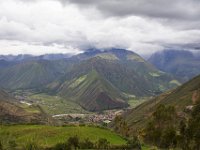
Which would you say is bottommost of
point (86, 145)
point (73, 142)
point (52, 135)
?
point (52, 135)

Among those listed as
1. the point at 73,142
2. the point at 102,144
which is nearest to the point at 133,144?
the point at 102,144

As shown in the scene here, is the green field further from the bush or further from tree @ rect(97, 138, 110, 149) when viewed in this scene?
the bush

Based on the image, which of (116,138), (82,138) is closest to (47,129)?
(82,138)

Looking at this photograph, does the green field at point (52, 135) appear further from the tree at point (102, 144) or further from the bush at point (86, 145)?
the bush at point (86, 145)

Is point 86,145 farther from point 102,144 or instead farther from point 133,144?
point 133,144

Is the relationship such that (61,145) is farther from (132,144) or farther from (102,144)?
(132,144)

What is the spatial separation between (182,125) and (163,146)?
47.5 ft

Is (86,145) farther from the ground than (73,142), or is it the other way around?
(73,142)

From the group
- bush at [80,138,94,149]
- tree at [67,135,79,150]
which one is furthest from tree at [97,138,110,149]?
tree at [67,135,79,150]

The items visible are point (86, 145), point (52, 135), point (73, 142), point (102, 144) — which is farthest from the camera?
point (52, 135)

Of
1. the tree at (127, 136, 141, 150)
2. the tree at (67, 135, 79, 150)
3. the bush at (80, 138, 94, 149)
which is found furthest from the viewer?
the tree at (127, 136, 141, 150)

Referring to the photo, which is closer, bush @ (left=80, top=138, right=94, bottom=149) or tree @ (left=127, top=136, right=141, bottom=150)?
bush @ (left=80, top=138, right=94, bottom=149)

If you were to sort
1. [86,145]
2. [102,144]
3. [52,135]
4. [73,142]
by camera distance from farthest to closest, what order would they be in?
[52,135] → [102,144] → [73,142] → [86,145]

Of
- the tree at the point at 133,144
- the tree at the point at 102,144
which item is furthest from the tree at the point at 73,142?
the tree at the point at 133,144
